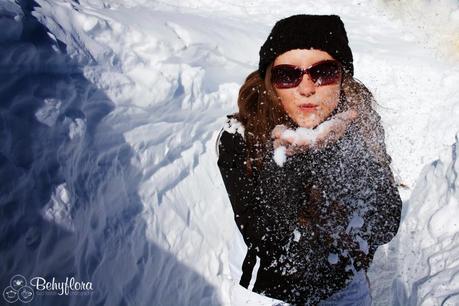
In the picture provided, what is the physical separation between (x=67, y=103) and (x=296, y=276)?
1.82m

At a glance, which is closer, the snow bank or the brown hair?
the brown hair

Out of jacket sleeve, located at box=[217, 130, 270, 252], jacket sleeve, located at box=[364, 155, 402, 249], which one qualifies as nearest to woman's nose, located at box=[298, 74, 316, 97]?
jacket sleeve, located at box=[217, 130, 270, 252]

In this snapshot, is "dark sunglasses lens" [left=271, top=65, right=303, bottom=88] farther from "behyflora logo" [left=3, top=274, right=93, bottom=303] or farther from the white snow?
"behyflora logo" [left=3, top=274, right=93, bottom=303]

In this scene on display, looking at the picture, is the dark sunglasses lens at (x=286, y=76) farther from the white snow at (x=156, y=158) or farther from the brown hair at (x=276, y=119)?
the white snow at (x=156, y=158)

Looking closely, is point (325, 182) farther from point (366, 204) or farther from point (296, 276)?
point (296, 276)

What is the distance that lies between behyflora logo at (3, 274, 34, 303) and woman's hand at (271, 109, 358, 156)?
1.47 m

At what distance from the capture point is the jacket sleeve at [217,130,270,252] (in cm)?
201

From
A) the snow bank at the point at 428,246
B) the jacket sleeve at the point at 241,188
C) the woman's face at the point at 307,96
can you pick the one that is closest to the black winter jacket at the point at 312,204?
the jacket sleeve at the point at 241,188

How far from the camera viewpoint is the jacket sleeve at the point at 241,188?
6.58ft

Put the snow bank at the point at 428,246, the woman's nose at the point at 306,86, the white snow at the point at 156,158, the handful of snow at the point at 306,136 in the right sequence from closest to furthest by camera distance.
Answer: the woman's nose at the point at 306,86, the handful of snow at the point at 306,136, the white snow at the point at 156,158, the snow bank at the point at 428,246

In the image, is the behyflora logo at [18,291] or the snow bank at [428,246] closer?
the behyflora logo at [18,291]

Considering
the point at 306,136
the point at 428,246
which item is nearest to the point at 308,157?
the point at 306,136

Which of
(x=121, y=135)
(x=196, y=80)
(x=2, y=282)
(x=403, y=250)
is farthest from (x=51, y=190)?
(x=403, y=250)

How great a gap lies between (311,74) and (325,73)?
8cm
